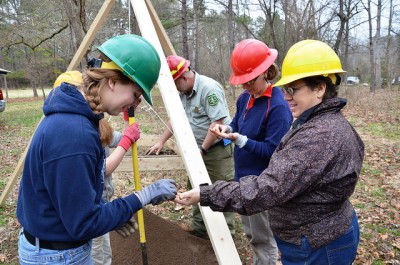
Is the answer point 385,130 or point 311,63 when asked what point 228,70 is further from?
point 311,63

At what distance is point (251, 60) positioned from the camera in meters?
2.37

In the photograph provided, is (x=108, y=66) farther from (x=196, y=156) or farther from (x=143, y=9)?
(x=143, y=9)

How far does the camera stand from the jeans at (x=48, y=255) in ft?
4.68

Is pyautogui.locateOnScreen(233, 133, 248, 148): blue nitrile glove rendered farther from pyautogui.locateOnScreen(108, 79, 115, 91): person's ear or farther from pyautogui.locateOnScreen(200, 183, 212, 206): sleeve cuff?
pyautogui.locateOnScreen(108, 79, 115, 91): person's ear

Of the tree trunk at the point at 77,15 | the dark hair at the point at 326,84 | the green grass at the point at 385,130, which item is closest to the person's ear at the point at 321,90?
the dark hair at the point at 326,84

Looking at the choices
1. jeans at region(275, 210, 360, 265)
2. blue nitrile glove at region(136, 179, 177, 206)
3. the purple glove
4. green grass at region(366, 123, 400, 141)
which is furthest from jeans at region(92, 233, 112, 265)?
green grass at region(366, 123, 400, 141)

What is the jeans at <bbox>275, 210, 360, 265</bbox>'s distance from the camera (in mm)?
1620

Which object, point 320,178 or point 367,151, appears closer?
point 320,178

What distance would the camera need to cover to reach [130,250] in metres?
3.21

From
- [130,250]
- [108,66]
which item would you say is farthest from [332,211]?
[130,250]

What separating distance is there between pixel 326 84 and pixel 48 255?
5.12ft

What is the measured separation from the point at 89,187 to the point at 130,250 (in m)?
2.23

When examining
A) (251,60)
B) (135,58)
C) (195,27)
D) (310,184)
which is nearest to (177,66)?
(251,60)

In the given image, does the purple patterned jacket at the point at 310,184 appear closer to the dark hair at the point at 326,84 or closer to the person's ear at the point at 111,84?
the dark hair at the point at 326,84
